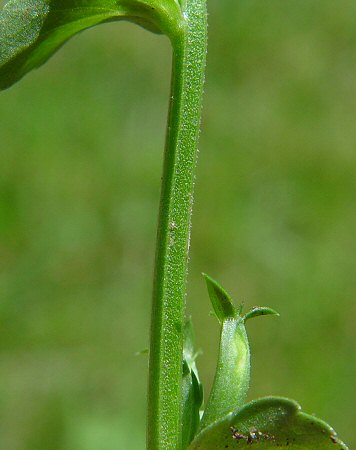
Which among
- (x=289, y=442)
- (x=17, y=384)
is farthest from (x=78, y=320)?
(x=289, y=442)

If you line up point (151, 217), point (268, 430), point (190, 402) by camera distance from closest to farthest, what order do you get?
point (268, 430) < point (190, 402) < point (151, 217)

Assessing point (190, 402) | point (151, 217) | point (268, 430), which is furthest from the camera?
point (151, 217)

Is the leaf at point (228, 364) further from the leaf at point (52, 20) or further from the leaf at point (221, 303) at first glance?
the leaf at point (52, 20)

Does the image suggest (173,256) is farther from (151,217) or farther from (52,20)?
(151,217)

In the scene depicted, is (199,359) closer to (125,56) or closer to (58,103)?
(58,103)

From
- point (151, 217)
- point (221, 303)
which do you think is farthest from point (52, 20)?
point (151, 217)

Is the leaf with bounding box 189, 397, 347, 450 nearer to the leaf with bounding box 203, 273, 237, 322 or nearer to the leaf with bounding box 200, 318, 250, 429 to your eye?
the leaf with bounding box 200, 318, 250, 429
